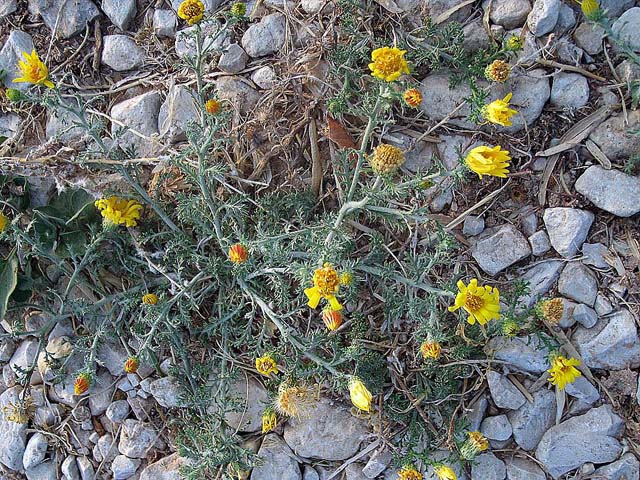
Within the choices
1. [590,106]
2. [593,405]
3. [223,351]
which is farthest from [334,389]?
[590,106]

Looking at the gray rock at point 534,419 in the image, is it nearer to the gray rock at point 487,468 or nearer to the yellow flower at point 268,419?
the gray rock at point 487,468

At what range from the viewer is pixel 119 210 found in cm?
324

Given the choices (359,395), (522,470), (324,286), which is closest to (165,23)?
(324,286)

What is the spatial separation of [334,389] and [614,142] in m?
1.87

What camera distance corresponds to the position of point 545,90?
131 inches

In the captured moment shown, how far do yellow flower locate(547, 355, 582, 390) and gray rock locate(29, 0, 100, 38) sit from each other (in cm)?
310

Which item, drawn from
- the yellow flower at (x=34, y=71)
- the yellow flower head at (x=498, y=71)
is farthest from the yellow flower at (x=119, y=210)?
the yellow flower head at (x=498, y=71)

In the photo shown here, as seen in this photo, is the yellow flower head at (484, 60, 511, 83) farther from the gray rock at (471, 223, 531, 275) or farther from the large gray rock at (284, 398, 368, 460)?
the large gray rock at (284, 398, 368, 460)

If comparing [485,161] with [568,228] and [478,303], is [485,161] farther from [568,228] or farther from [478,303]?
[568,228]

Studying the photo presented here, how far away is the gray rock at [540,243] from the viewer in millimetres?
3271

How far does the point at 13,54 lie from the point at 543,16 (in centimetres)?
290

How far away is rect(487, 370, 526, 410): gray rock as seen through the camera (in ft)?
10.5

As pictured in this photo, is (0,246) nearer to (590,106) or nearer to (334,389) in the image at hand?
(334,389)

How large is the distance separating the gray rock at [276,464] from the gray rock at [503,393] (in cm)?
107
